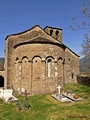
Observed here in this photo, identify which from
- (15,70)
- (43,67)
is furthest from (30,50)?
(15,70)

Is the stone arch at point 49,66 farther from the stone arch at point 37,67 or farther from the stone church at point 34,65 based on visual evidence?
the stone arch at point 37,67

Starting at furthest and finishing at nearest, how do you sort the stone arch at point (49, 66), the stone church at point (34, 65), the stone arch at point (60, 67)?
1. the stone arch at point (60, 67)
2. the stone arch at point (49, 66)
3. the stone church at point (34, 65)

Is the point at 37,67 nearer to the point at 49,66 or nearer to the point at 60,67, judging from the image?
the point at 49,66

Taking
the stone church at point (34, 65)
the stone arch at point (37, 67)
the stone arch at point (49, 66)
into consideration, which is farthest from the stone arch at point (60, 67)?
the stone arch at point (37, 67)

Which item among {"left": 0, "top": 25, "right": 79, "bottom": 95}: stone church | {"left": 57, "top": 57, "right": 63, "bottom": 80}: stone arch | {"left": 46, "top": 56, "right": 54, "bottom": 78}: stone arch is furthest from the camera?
{"left": 57, "top": 57, "right": 63, "bottom": 80}: stone arch

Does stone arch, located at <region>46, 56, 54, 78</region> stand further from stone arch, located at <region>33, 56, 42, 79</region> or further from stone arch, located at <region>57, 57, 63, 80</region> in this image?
stone arch, located at <region>57, 57, 63, 80</region>

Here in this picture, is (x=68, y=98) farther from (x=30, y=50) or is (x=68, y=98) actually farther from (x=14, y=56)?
(x=14, y=56)

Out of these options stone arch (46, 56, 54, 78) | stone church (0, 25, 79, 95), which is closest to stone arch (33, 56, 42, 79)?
stone church (0, 25, 79, 95)

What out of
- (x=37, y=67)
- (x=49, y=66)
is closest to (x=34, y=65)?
(x=37, y=67)

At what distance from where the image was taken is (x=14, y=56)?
913 inches

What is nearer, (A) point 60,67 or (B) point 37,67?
(B) point 37,67

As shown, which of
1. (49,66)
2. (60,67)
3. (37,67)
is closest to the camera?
(37,67)

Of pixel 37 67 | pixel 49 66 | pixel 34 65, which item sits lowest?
pixel 37 67

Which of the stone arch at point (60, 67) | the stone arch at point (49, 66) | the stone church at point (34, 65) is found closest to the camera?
the stone church at point (34, 65)
